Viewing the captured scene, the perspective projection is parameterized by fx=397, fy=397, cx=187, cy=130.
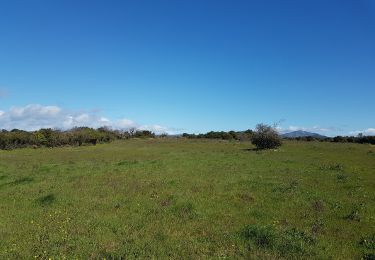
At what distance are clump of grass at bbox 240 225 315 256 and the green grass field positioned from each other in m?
0.03

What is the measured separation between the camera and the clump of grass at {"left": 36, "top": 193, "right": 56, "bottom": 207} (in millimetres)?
18391

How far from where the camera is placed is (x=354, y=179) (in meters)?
25.4

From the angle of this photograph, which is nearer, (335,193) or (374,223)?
(374,223)

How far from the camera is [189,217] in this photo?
15445 mm

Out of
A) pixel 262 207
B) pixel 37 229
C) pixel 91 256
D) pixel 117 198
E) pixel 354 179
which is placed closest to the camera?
pixel 91 256

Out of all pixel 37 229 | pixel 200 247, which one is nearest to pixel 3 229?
pixel 37 229

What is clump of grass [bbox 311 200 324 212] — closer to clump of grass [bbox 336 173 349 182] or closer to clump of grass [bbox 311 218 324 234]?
clump of grass [bbox 311 218 324 234]

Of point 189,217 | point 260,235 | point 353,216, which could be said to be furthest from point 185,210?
point 353,216

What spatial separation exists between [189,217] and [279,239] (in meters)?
4.46

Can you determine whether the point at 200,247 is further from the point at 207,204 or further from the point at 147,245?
the point at 207,204

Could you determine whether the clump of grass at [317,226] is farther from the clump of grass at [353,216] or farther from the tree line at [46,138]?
the tree line at [46,138]

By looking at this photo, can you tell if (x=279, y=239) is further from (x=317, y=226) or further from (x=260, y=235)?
(x=317, y=226)

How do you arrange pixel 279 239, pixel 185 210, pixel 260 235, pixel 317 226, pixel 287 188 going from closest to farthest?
pixel 279 239 < pixel 260 235 < pixel 317 226 < pixel 185 210 < pixel 287 188

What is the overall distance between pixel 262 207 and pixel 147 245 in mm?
6888
